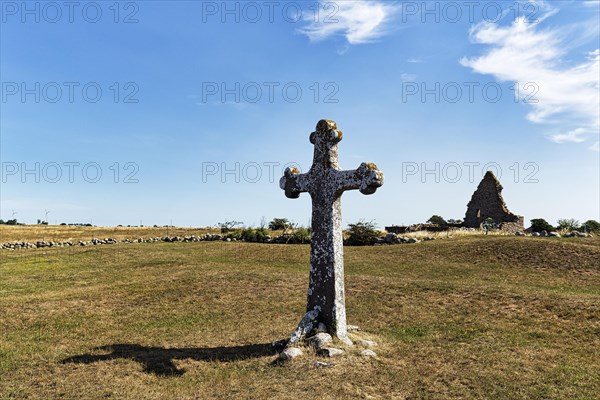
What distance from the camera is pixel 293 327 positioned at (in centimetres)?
1372

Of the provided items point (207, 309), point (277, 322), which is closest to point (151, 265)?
point (207, 309)

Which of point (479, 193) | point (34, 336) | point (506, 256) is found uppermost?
point (479, 193)

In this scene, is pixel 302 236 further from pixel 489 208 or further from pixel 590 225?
pixel 590 225

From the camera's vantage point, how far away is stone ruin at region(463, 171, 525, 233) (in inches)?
1887

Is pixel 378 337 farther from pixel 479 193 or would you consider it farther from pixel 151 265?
pixel 479 193

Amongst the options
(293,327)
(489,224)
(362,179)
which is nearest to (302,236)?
(489,224)

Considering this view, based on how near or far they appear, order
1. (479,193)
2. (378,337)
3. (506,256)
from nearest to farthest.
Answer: (378,337) → (506,256) → (479,193)

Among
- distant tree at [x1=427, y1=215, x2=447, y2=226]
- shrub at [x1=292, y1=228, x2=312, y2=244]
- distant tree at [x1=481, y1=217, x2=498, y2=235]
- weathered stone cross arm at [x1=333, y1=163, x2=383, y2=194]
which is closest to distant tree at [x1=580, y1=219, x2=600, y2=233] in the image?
distant tree at [x1=481, y1=217, x2=498, y2=235]

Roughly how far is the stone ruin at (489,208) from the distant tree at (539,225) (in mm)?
3032

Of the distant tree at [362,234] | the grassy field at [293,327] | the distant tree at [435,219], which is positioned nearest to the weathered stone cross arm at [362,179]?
the grassy field at [293,327]

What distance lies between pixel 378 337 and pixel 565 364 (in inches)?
176

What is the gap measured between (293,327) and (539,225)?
153ft

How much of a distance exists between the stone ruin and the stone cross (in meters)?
40.6

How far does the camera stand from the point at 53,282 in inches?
915
